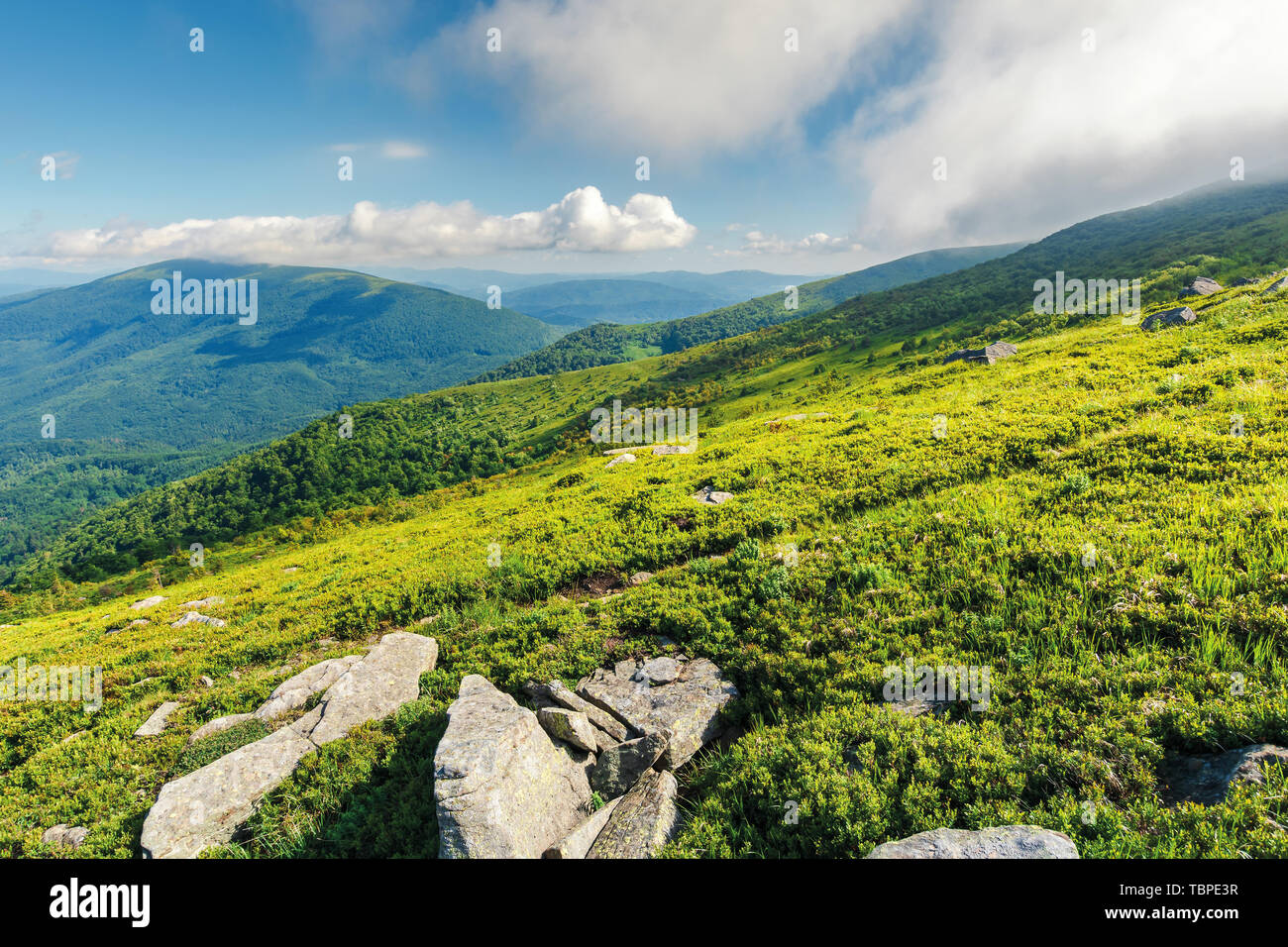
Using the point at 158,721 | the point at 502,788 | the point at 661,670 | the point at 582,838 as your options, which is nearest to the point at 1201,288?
the point at 661,670

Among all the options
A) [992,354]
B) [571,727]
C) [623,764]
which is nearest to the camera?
[623,764]

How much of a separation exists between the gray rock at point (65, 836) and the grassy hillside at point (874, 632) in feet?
0.66

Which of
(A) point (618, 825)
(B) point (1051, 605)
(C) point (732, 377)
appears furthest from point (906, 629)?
(C) point (732, 377)

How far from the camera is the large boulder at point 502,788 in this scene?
20.4ft

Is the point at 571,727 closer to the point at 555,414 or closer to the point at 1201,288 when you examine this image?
the point at 1201,288

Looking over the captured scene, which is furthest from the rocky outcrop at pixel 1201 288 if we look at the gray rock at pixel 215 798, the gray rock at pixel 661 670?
A: the gray rock at pixel 215 798

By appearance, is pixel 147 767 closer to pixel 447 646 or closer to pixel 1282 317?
pixel 447 646

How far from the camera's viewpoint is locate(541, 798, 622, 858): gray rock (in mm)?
6180

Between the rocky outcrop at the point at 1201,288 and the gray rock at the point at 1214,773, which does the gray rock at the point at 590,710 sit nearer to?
the gray rock at the point at 1214,773

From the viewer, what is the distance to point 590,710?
851cm

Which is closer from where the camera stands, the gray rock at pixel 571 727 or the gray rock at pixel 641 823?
the gray rock at pixel 641 823

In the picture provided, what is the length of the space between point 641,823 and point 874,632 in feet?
16.3

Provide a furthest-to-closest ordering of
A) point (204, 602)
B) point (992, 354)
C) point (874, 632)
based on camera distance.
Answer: point (992, 354) < point (204, 602) < point (874, 632)
